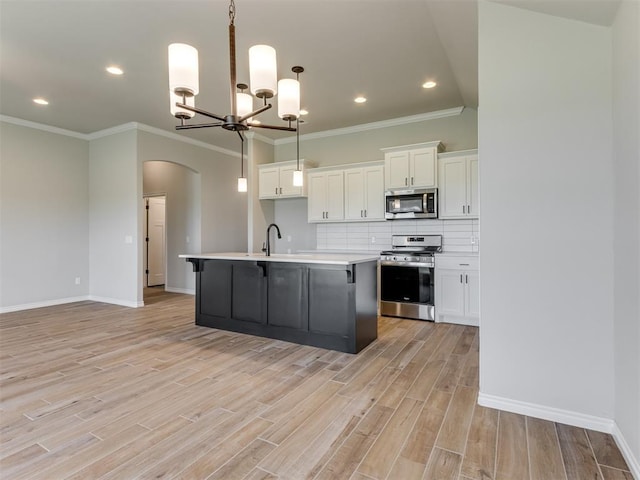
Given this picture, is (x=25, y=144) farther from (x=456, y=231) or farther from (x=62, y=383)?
(x=456, y=231)

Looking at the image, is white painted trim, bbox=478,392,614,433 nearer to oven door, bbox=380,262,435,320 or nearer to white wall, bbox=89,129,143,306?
oven door, bbox=380,262,435,320

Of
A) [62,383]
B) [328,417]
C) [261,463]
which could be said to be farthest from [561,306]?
[62,383]

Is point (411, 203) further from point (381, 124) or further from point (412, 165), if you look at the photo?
point (381, 124)

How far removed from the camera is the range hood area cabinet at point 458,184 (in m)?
4.63

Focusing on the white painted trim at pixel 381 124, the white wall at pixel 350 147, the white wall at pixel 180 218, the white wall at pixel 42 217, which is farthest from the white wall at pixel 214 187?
the white wall at pixel 42 217

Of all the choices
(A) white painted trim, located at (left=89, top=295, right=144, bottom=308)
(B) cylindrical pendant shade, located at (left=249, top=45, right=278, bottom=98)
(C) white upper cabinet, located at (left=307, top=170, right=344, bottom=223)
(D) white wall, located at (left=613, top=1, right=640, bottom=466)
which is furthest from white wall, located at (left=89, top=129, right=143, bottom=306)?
(D) white wall, located at (left=613, top=1, right=640, bottom=466)

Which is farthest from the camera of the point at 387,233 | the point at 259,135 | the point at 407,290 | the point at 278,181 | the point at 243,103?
the point at 259,135

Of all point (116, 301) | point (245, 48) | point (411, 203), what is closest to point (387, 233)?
point (411, 203)

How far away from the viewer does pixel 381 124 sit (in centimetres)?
564

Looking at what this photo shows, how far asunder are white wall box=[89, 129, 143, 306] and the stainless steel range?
4031 millimetres

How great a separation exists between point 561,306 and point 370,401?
4.53 feet

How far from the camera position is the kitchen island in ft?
11.2

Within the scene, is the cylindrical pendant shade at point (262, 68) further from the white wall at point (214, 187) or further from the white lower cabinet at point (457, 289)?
the white wall at point (214, 187)

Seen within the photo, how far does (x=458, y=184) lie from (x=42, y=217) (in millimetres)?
6618
